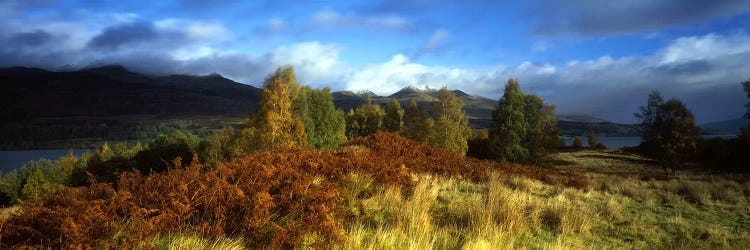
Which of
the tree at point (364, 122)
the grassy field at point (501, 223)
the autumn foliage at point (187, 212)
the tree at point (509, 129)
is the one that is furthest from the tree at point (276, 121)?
the tree at point (364, 122)

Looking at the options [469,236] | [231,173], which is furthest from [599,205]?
[231,173]

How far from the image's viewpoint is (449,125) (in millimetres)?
37625

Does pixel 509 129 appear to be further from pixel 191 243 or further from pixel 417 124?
pixel 191 243

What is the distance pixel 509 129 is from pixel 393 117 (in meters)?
19.8

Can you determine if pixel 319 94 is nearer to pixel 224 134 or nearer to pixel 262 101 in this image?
pixel 224 134

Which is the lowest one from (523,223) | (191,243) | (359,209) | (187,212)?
(523,223)

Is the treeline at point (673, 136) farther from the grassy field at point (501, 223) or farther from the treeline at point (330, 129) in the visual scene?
the grassy field at point (501, 223)

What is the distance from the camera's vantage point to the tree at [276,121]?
30797 millimetres

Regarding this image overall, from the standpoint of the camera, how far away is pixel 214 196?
537cm

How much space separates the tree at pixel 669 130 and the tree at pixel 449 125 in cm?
1758

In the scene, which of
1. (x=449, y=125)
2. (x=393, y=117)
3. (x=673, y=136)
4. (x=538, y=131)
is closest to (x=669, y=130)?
(x=673, y=136)

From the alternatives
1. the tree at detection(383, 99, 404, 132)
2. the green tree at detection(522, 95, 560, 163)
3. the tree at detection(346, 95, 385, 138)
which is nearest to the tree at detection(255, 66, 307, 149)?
the green tree at detection(522, 95, 560, 163)

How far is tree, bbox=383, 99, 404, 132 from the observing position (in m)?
59.9

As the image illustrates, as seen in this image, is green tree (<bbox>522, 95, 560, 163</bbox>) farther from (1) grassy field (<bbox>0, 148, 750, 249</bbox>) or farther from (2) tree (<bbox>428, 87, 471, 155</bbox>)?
(1) grassy field (<bbox>0, 148, 750, 249</bbox>)
